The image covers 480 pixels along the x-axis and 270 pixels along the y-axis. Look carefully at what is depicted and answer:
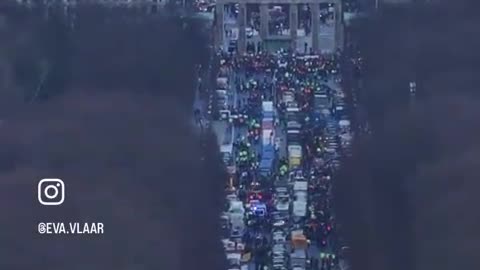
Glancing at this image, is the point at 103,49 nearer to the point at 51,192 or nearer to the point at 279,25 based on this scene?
→ the point at 279,25

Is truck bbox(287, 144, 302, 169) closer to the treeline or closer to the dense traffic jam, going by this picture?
the dense traffic jam

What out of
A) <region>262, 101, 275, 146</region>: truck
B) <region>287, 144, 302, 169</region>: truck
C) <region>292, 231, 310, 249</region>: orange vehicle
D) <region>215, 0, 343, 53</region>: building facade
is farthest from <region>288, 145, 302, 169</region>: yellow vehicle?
<region>215, 0, 343, 53</region>: building facade

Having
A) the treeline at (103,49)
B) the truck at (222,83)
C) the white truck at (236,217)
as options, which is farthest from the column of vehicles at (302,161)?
the treeline at (103,49)

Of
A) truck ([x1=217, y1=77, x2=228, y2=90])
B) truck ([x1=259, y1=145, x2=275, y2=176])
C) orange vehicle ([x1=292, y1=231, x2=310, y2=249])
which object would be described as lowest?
orange vehicle ([x1=292, y1=231, x2=310, y2=249])

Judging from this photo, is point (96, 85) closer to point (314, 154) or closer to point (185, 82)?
point (185, 82)

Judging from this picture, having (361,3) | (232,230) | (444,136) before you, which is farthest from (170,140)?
(361,3)

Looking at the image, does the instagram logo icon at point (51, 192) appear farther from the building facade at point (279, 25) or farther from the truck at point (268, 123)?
the building facade at point (279, 25)

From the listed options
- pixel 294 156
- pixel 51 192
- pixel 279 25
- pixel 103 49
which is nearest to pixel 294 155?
pixel 294 156
